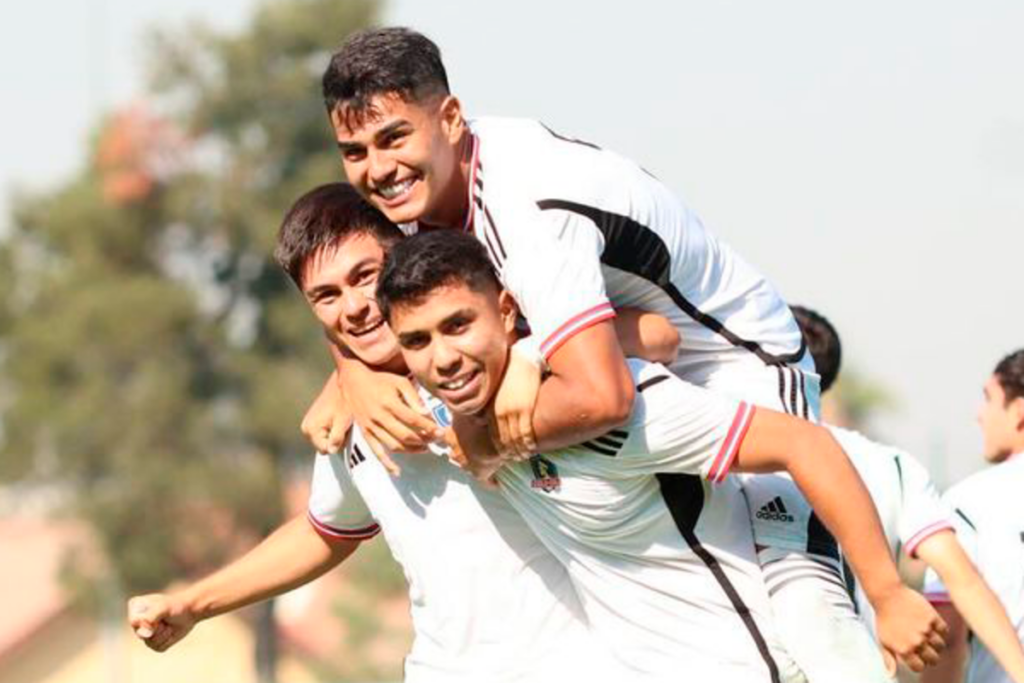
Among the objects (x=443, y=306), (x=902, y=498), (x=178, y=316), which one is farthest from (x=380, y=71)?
(x=178, y=316)

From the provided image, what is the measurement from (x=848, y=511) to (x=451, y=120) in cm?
126

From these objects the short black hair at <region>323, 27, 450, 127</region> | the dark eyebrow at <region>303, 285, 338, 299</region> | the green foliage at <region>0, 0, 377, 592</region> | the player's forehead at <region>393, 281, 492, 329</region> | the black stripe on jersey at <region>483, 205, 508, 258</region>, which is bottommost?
the green foliage at <region>0, 0, 377, 592</region>

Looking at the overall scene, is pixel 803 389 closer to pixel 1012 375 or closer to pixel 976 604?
pixel 976 604

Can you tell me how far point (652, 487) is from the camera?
5.34 metres

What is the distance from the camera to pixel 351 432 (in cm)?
595

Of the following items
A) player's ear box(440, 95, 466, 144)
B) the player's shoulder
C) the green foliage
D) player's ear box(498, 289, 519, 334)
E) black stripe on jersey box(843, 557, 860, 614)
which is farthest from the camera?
the green foliage

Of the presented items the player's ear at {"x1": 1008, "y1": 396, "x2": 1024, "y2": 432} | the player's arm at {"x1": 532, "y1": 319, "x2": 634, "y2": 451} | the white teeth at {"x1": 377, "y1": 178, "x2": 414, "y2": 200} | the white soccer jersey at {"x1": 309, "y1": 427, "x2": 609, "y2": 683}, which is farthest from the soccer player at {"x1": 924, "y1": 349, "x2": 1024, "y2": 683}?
the white teeth at {"x1": 377, "y1": 178, "x2": 414, "y2": 200}

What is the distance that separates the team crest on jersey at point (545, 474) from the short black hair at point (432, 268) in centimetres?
40

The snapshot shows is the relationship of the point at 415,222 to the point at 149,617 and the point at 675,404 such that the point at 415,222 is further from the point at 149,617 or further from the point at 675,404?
the point at 149,617

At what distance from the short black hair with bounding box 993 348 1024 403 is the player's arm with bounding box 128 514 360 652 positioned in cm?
225

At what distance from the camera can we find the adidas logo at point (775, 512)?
5.43 metres

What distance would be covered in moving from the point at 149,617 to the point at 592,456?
140 centimetres

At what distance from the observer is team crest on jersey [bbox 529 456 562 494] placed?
5.31 metres

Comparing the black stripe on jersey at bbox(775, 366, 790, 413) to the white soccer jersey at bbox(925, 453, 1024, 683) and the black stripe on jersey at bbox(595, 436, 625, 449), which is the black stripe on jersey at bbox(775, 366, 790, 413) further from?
the white soccer jersey at bbox(925, 453, 1024, 683)
